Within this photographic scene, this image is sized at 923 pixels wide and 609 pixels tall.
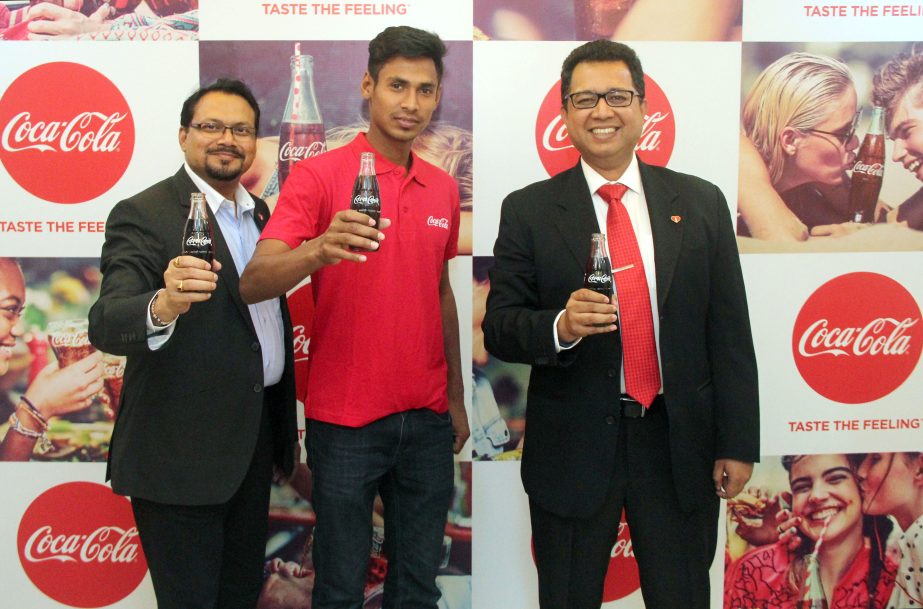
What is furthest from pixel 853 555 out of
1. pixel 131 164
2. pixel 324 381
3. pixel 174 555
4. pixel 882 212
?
pixel 131 164

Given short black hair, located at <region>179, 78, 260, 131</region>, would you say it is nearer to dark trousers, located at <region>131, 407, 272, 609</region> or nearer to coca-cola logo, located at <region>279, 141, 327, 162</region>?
coca-cola logo, located at <region>279, 141, 327, 162</region>

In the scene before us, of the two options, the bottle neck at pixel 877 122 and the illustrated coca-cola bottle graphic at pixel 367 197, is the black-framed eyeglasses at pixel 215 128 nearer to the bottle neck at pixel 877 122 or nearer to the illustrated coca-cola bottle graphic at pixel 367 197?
the illustrated coca-cola bottle graphic at pixel 367 197

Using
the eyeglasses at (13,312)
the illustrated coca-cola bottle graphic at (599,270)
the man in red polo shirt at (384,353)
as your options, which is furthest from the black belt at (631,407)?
the eyeglasses at (13,312)

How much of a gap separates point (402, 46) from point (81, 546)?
7.14ft

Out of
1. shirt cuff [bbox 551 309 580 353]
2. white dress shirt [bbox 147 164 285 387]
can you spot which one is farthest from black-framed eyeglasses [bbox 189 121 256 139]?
shirt cuff [bbox 551 309 580 353]

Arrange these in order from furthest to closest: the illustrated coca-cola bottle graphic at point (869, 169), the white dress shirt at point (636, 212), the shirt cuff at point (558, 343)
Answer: the illustrated coca-cola bottle graphic at point (869, 169) → the white dress shirt at point (636, 212) → the shirt cuff at point (558, 343)

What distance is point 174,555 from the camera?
6.52 ft

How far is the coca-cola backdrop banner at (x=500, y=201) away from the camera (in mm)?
2729

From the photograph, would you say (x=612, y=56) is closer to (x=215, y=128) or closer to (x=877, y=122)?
(x=215, y=128)

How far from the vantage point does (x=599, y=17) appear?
276 cm

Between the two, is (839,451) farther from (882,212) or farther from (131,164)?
(131,164)

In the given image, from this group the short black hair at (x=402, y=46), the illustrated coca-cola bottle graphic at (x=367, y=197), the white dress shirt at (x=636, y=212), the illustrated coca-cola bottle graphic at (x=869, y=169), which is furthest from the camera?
the illustrated coca-cola bottle graphic at (x=869, y=169)

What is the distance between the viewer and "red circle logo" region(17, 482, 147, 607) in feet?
9.30

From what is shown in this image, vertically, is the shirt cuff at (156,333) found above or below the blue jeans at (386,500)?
above
